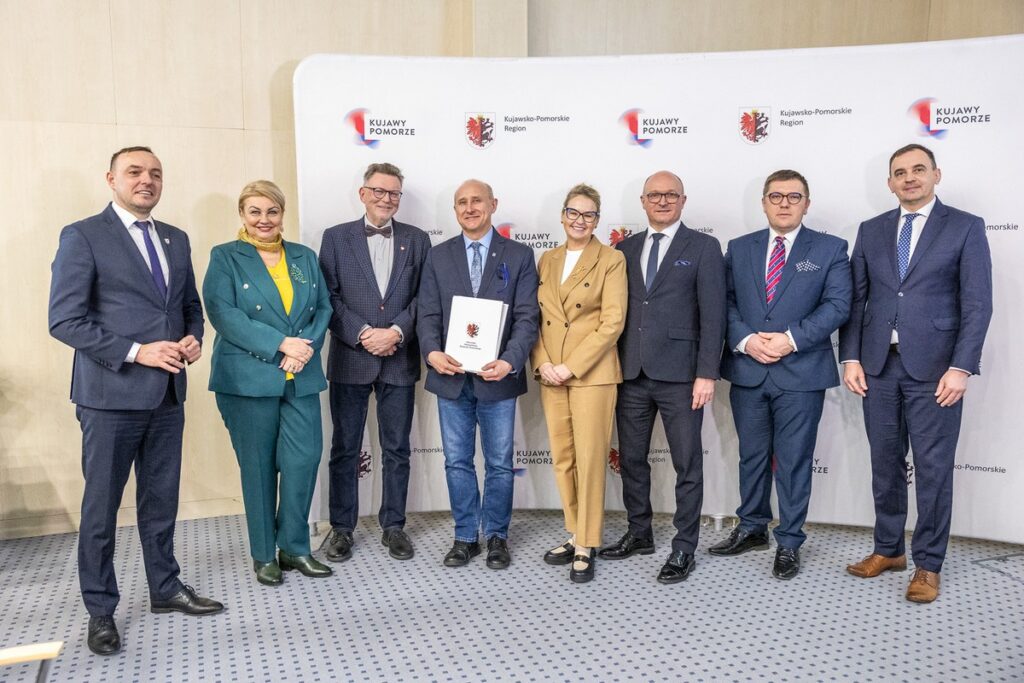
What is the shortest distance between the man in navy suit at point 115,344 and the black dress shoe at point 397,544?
1.25 m

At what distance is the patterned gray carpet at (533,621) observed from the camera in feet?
9.27

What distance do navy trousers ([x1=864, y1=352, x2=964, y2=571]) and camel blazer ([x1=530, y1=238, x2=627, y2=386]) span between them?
1.19 m

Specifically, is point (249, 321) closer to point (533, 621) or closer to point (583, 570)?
point (533, 621)

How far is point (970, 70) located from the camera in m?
3.82

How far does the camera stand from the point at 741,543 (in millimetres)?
3943

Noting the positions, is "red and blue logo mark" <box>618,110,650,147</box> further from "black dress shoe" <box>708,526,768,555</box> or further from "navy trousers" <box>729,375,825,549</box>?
"black dress shoe" <box>708,526,768,555</box>

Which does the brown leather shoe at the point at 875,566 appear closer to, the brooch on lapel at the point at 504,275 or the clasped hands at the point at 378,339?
the brooch on lapel at the point at 504,275

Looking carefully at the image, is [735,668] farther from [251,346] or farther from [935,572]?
[251,346]

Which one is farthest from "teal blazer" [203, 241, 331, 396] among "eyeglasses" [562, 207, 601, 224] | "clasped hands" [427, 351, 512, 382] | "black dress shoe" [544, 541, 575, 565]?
"black dress shoe" [544, 541, 575, 565]

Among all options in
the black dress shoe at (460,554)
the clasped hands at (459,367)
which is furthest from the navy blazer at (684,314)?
the black dress shoe at (460,554)

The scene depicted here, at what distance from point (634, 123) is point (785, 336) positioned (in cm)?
144

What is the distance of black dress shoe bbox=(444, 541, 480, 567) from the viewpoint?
148 inches

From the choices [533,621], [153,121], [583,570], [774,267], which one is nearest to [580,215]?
[774,267]

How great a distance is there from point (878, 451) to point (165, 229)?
3.25m
